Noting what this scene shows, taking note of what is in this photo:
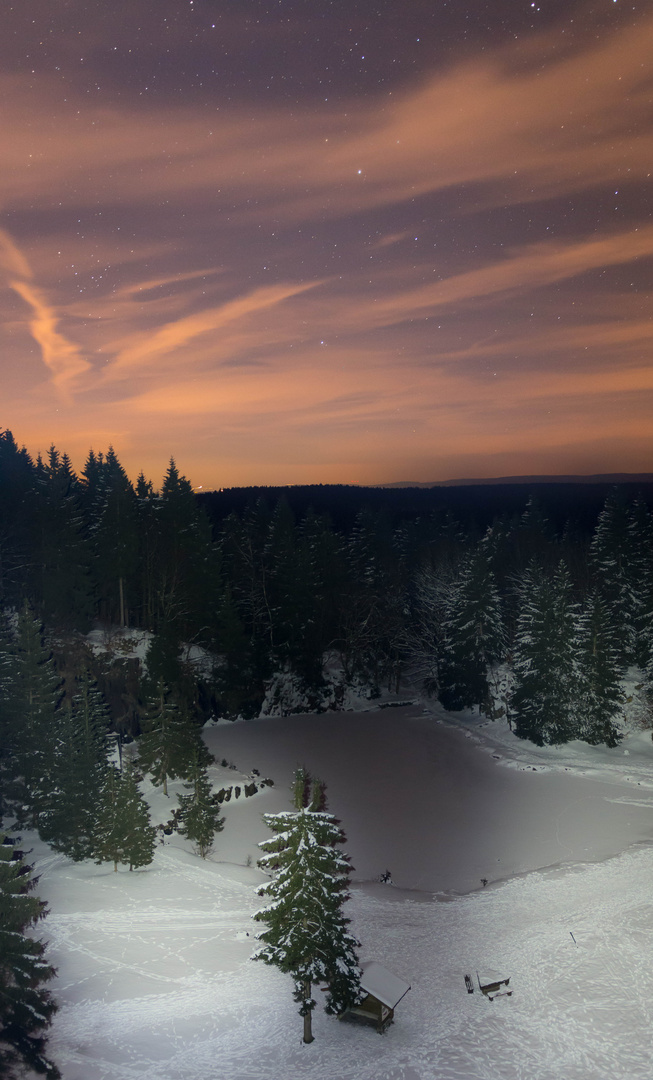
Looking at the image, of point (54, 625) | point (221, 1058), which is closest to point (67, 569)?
point (54, 625)

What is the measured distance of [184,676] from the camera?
182ft

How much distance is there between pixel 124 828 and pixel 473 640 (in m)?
33.5

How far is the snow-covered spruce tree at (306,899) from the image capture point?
61.6 feet

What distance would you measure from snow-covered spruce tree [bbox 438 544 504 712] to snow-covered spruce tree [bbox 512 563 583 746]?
4883 mm

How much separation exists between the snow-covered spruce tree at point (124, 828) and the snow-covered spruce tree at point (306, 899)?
13.1m

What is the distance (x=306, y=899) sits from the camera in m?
18.9

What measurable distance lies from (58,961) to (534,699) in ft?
115

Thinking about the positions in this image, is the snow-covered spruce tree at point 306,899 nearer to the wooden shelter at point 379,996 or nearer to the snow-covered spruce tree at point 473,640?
the wooden shelter at point 379,996

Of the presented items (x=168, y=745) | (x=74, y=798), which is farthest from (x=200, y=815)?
(x=168, y=745)

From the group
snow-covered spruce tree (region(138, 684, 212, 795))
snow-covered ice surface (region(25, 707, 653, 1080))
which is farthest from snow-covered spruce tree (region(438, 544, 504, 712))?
snow-covered spruce tree (region(138, 684, 212, 795))

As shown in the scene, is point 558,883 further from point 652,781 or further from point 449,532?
point 449,532

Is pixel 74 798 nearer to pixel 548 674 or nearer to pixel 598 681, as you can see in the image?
pixel 548 674

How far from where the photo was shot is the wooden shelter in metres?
21.2

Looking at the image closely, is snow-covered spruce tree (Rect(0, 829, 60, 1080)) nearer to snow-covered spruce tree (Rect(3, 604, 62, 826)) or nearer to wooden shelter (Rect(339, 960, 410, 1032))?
wooden shelter (Rect(339, 960, 410, 1032))
